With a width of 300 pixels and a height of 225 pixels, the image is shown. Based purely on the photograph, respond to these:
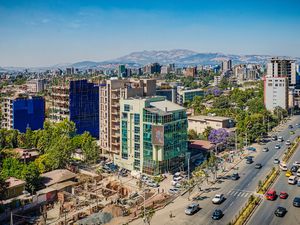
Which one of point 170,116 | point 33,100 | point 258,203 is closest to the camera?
point 258,203

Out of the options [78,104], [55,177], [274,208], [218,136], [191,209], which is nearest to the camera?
[191,209]

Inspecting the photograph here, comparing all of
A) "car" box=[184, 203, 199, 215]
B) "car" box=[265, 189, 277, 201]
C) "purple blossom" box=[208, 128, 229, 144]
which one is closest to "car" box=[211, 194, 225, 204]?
"car" box=[184, 203, 199, 215]

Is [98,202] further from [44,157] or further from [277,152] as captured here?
[277,152]

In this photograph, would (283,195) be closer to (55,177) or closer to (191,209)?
(191,209)

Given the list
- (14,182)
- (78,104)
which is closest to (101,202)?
(14,182)

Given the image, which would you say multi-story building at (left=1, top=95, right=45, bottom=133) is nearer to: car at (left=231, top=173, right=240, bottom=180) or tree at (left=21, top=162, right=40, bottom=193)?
tree at (left=21, top=162, right=40, bottom=193)

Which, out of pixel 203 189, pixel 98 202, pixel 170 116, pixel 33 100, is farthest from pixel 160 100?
pixel 33 100

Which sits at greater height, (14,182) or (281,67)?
(281,67)
